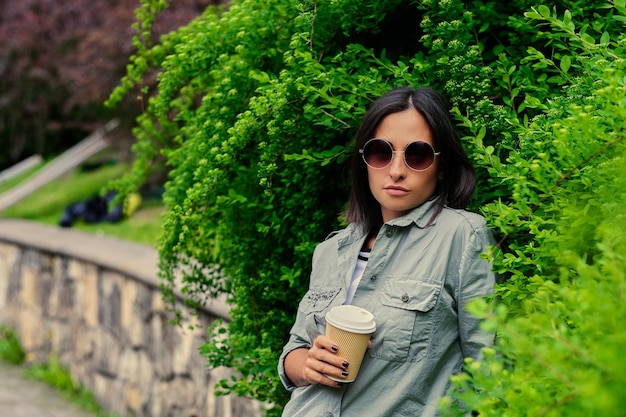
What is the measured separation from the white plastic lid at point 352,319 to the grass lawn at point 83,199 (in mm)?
5376

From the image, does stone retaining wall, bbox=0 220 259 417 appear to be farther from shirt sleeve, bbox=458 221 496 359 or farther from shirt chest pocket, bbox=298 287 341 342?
shirt sleeve, bbox=458 221 496 359

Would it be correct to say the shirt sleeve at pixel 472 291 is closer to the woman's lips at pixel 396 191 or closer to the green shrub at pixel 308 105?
the green shrub at pixel 308 105

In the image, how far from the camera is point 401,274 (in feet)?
6.67

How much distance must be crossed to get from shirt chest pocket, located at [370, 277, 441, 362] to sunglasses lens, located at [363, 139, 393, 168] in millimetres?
320

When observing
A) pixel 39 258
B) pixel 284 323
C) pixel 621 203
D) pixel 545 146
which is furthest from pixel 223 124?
pixel 39 258

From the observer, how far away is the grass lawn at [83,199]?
7.99 meters

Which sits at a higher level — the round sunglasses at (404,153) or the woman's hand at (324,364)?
the round sunglasses at (404,153)

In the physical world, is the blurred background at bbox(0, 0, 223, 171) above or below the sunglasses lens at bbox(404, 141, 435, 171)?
below

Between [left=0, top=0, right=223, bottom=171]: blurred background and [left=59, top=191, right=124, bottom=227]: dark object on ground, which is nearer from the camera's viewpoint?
[left=59, top=191, right=124, bottom=227]: dark object on ground

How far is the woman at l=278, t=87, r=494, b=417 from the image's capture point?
1969 millimetres

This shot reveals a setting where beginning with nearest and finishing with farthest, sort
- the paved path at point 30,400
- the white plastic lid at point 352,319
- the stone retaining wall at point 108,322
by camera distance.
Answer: the white plastic lid at point 352,319 < the stone retaining wall at point 108,322 < the paved path at point 30,400

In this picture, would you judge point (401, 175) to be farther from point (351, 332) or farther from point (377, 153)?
point (351, 332)

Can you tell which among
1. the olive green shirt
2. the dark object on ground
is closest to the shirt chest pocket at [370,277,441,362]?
the olive green shirt

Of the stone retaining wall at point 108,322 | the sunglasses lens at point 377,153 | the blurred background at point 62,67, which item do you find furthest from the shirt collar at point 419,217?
the blurred background at point 62,67
